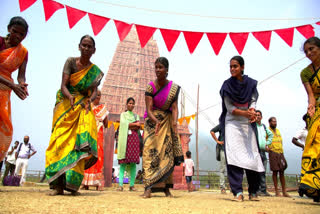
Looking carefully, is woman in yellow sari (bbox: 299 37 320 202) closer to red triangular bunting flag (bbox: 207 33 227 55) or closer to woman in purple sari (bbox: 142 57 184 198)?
woman in purple sari (bbox: 142 57 184 198)

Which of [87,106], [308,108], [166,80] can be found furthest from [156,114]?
[308,108]

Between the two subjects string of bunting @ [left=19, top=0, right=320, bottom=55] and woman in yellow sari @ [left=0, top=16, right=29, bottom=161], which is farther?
string of bunting @ [left=19, top=0, right=320, bottom=55]

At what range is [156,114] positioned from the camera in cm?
418

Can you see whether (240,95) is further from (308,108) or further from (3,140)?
(3,140)

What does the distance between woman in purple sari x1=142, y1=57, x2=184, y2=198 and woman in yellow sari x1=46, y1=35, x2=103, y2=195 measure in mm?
765

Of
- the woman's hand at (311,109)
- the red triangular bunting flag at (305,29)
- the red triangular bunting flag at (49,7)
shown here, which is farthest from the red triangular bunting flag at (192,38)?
the woman's hand at (311,109)

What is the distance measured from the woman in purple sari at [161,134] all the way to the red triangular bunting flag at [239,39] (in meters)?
3.47

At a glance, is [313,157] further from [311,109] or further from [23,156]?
[23,156]

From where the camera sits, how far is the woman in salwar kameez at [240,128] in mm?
3642

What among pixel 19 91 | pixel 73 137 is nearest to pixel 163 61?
pixel 73 137

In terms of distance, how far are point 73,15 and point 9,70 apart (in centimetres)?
317

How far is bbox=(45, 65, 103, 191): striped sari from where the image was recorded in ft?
11.7

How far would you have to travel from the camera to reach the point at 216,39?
7.14m

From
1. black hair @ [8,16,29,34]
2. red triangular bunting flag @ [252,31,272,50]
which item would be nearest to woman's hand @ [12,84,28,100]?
black hair @ [8,16,29,34]
